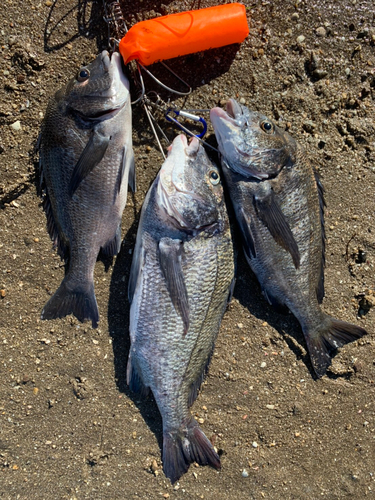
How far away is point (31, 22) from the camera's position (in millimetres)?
2889

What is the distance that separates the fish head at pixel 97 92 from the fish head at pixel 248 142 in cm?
77

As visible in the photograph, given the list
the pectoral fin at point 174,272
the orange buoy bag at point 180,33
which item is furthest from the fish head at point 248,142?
the pectoral fin at point 174,272

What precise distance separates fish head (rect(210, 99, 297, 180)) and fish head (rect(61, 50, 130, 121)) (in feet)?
2.53

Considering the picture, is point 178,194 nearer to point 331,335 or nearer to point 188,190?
point 188,190

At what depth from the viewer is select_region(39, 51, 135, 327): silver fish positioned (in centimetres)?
260

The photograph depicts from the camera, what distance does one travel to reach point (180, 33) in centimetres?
264

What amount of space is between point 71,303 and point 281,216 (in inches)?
72.8

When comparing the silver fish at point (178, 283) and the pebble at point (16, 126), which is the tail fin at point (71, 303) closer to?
the silver fish at point (178, 283)

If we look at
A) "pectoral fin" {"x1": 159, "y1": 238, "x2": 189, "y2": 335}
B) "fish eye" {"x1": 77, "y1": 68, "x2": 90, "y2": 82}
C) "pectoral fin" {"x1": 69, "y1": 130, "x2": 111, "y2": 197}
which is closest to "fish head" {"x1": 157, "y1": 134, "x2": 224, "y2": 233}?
"pectoral fin" {"x1": 159, "y1": 238, "x2": 189, "y2": 335}

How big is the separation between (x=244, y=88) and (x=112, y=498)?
12.4ft

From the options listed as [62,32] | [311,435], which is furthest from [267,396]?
[62,32]

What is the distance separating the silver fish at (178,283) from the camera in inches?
102

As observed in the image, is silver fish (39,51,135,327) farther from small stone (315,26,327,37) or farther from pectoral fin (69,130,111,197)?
small stone (315,26,327,37)

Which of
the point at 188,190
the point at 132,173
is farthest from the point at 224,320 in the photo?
the point at 132,173
